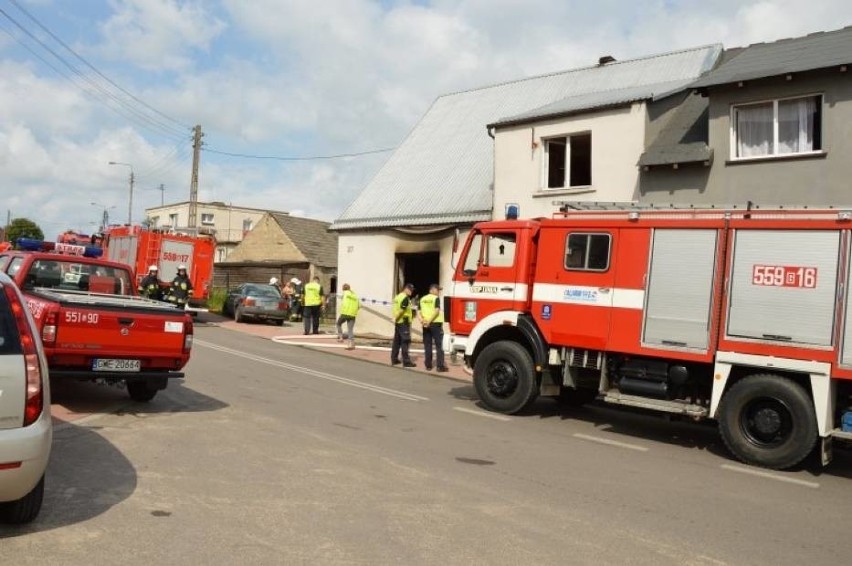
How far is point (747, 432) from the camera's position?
26.2 ft

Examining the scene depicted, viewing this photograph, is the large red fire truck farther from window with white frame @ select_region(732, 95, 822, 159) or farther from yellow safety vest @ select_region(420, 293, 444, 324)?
window with white frame @ select_region(732, 95, 822, 159)

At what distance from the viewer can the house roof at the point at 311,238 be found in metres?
39.1

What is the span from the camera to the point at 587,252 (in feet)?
31.0

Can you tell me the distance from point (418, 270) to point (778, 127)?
10.8 metres

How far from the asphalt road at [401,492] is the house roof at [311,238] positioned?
29.1 metres

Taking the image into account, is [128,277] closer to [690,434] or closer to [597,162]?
[690,434]

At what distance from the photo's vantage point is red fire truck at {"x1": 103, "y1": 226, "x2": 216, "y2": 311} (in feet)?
74.1

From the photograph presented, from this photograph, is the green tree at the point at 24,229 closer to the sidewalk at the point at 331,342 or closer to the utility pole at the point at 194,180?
the utility pole at the point at 194,180

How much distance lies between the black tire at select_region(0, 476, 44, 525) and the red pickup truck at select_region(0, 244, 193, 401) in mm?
3336

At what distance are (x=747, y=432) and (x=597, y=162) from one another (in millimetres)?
9011

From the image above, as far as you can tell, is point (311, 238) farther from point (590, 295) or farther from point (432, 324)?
point (590, 295)

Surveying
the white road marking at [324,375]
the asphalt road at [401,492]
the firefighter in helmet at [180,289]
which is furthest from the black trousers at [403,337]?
the firefighter in helmet at [180,289]

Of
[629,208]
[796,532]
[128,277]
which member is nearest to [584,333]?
[629,208]

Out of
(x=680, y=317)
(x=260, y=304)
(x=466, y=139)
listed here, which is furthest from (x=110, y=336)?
(x=260, y=304)
